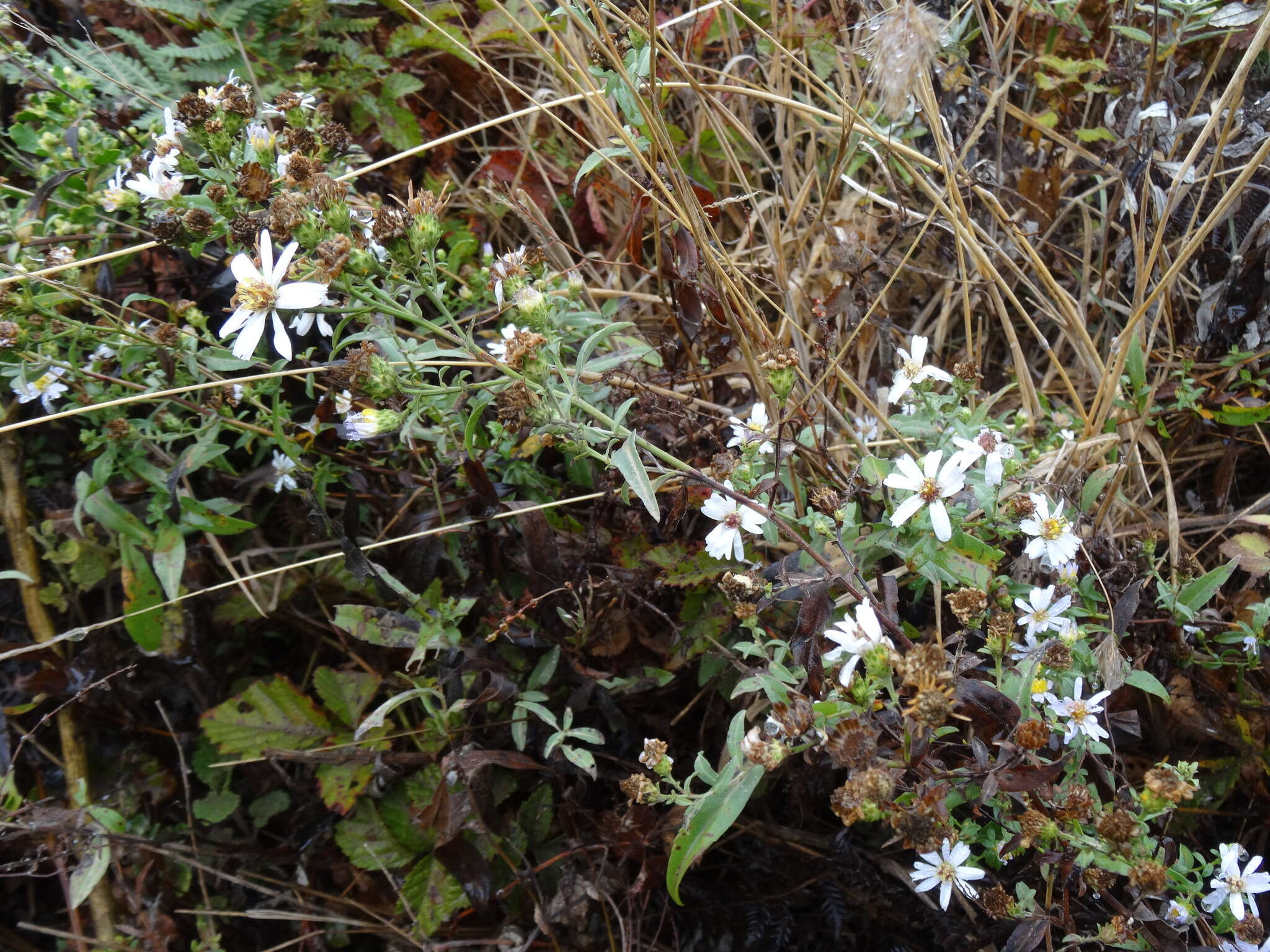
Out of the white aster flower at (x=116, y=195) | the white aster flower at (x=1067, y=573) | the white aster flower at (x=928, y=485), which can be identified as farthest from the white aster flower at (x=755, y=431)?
the white aster flower at (x=116, y=195)

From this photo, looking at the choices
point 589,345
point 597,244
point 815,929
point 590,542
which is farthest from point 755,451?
point 597,244

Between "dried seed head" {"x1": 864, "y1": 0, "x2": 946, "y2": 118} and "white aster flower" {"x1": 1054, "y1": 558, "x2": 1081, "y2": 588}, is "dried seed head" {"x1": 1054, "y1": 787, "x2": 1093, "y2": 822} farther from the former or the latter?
"dried seed head" {"x1": 864, "y1": 0, "x2": 946, "y2": 118}

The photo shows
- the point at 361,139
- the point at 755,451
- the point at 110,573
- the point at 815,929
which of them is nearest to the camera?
the point at 755,451

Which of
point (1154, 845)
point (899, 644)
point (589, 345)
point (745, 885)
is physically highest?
point (589, 345)

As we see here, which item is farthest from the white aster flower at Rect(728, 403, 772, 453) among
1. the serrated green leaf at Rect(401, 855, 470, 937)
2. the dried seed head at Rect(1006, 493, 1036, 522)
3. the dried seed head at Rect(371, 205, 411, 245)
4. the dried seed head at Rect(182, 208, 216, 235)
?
the serrated green leaf at Rect(401, 855, 470, 937)

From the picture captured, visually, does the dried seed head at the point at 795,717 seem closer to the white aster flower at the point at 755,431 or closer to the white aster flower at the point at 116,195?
the white aster flower at the point at 755,431

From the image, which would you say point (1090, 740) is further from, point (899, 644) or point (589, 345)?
point (589, 345)
